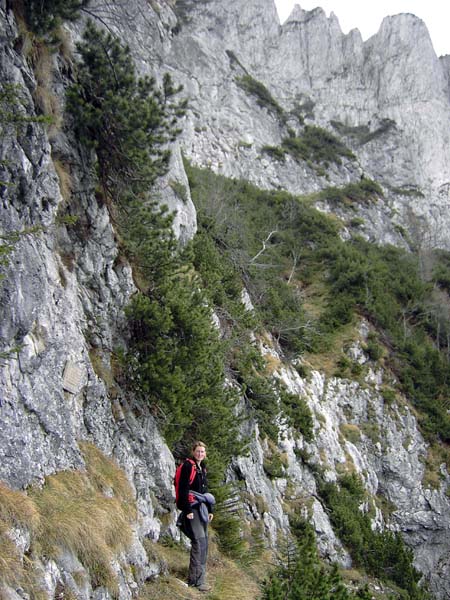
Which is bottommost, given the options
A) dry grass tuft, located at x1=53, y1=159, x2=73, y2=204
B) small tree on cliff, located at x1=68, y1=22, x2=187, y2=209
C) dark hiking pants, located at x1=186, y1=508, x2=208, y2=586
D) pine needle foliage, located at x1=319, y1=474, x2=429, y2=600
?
pine needle foliage, located at x1=319, y1=474, x2=429, y2=600

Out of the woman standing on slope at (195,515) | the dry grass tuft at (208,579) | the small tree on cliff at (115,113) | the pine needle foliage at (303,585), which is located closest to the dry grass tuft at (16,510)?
the dry grass tuft at (208,579)

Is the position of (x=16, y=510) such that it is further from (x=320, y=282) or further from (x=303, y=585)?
(x=320, y=282)

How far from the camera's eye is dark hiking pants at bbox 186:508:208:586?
581cm

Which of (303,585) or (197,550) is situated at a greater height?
(197,550)

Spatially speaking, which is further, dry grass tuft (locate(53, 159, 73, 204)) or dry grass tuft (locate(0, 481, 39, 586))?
dry grass tuft (locate(53, 159, 73, 204))

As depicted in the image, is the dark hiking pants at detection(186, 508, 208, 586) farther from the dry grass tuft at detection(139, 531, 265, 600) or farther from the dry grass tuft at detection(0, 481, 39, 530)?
the dry grass tuft at detection(0, 481, 39, 530)

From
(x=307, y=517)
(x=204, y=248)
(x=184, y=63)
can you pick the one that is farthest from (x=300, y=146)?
(x=307, y=517)

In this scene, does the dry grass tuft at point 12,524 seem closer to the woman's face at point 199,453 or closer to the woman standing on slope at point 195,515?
the woman standing on slope at point 195,515

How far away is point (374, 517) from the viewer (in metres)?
15.6

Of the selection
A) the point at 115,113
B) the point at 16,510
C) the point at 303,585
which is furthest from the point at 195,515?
the point at 115,113

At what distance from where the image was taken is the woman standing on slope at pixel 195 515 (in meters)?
5.80

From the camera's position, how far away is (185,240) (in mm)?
13695

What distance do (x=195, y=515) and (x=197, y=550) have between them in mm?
387

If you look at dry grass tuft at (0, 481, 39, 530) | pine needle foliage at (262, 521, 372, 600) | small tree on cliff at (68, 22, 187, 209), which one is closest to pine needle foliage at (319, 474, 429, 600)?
pine needle foliage at (262, 521, 372, 600)
